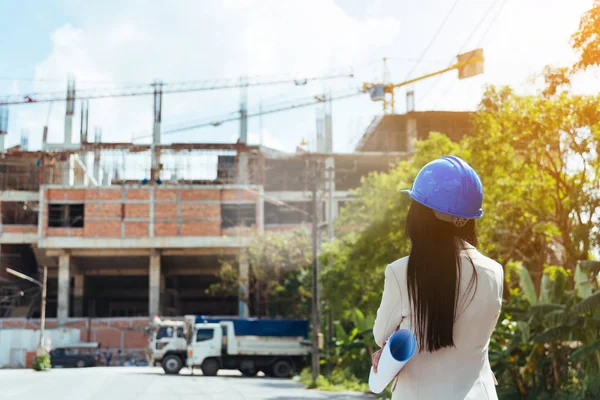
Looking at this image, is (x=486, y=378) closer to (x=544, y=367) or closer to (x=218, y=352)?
(x=544, y=367)

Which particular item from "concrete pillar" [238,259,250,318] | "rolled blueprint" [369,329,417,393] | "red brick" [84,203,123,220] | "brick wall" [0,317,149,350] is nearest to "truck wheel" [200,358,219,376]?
"concrete pillar" [238,259,250,318]

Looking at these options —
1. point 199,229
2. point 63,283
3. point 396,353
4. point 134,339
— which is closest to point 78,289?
point 63,283

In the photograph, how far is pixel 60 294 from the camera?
5662cm

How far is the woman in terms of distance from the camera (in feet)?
7.05

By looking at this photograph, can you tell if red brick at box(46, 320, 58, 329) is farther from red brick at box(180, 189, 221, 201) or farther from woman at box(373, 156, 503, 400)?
woman at box(373, 156, 503, 400)

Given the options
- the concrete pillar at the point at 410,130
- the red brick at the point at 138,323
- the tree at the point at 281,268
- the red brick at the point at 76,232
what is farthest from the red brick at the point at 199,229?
the concrete pillar at the point at 410,130

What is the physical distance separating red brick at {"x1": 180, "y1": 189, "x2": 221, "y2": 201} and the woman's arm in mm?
55064

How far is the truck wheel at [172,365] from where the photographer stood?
32656 mm

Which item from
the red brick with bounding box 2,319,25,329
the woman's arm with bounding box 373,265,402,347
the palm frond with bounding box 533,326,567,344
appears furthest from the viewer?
the red brick with bounding box 2,319,25,329

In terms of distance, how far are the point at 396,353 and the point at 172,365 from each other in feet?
104

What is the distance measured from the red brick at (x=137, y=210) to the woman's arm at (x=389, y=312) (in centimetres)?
5550

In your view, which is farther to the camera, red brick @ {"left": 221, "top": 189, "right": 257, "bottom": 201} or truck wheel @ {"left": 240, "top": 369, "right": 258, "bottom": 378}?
red brick @ {"left": 221, "top": 189, "right": 257, "bottom": 201}

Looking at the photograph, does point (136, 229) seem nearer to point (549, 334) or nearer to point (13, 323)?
point (13, 323)

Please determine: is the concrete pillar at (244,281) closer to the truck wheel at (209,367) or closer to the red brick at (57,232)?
the red brick at (57,232)
